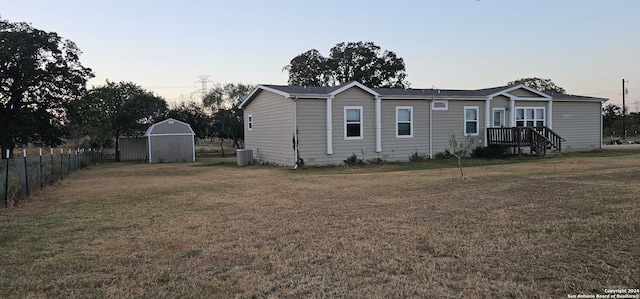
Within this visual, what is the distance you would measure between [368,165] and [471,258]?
13471 millimetres

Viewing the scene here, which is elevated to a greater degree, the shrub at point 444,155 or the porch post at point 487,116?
the porch post at point 487,116

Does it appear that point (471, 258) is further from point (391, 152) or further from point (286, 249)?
point (391, 152)

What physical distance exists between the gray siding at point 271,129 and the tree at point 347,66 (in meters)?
22.8

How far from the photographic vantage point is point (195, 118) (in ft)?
117

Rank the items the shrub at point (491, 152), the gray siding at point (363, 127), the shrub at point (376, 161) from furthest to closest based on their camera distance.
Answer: the shrub at point (491, 152) → the shrub at point (376, 161) → the gray siding at point (363, 127)

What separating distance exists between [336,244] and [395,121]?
14.6m

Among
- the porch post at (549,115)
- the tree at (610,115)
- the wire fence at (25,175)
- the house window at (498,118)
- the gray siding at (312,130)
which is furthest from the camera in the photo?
the tree at (610,115)

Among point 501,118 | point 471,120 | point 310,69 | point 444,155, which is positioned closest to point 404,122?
point 444,155

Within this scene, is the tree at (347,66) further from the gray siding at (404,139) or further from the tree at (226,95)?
the gray siding at (404,139)

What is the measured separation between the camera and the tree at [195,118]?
35.0m

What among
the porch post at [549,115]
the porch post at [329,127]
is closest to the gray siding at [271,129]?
the porch post at [329,127]

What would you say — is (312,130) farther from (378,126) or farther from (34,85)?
(34,85)

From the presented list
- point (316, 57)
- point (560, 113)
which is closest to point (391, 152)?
point (560, 113)

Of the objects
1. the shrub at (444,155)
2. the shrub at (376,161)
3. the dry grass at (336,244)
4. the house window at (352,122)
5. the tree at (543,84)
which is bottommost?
the dry grass at (336,244)
